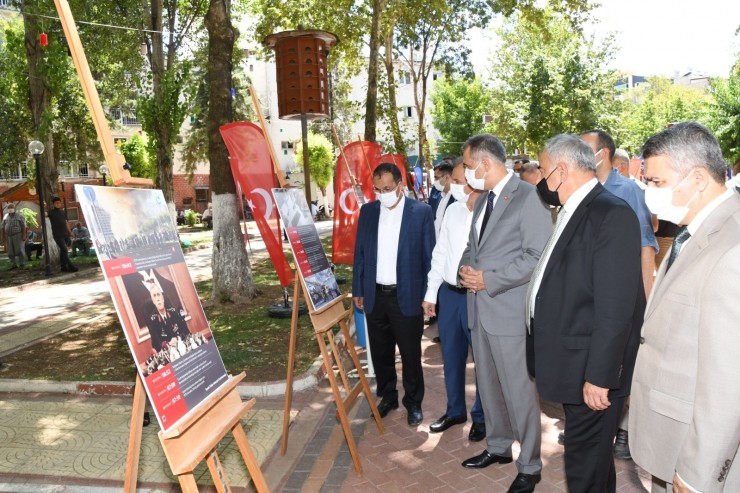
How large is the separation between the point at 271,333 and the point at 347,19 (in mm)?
14310

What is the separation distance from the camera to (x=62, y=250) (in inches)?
739

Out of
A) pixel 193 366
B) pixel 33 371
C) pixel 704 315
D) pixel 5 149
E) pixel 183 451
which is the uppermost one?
pixel 5 149

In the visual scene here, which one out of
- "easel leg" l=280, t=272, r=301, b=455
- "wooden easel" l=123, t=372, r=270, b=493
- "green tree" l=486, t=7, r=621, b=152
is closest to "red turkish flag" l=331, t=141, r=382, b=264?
"easel leg" l=280, t=272, r=301, b=455

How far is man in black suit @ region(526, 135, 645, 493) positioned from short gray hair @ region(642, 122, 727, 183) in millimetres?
636

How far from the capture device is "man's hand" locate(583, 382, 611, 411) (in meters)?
3.06

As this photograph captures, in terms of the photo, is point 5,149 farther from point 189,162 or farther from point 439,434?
point 439,434

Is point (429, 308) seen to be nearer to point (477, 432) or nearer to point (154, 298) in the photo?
point (477, 432)

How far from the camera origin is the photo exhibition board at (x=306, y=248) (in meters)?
5.01

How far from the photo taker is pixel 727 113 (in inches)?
1411

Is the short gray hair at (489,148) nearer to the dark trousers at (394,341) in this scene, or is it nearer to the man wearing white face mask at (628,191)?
the man wearing white face mask at (628,191)

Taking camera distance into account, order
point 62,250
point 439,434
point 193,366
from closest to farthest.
A: point 193,366 → point 439,434 → point 62,250

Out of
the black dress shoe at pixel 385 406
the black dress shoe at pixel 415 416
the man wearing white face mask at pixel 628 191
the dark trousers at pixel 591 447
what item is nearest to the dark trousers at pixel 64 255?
the black dress shoe at pixel 385 406

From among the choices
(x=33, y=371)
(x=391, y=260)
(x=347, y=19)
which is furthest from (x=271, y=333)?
(x=347, y=19)

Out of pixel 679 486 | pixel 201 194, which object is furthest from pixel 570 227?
pixel 201 194
